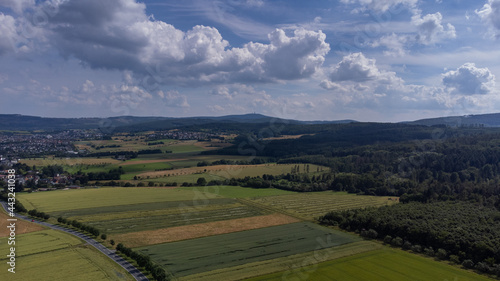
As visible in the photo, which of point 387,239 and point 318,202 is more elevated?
point 387,239

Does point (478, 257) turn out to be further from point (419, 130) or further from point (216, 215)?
point (419, 130)

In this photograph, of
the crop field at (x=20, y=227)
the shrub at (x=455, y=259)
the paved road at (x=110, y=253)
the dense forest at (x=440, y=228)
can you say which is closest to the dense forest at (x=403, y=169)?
the dense forest at (x=440, y=228)

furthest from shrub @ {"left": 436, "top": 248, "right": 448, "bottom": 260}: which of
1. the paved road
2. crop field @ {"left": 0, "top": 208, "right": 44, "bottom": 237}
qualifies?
crop field @ {"left": 0, "top": 208, "right": 44, "bottom": 237}

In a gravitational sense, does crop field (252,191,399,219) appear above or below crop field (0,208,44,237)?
below

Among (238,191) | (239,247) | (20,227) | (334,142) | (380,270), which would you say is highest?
(334,142)

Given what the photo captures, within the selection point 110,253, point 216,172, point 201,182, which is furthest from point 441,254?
point 216,172

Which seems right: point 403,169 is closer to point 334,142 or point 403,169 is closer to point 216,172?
point 216,172

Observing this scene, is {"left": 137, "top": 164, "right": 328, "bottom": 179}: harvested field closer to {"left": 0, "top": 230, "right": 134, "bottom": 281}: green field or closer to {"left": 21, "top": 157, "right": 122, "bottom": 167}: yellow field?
{"left": 21, "top": 157, "right": 122, "bottom": 167}: yellow field
